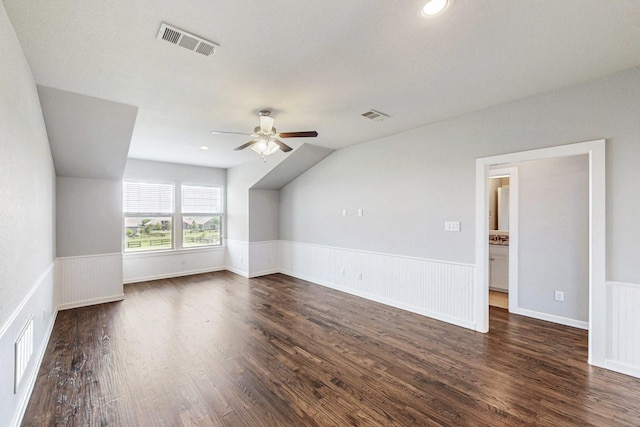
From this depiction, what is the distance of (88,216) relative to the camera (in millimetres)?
4645

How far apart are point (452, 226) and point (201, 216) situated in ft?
19.2

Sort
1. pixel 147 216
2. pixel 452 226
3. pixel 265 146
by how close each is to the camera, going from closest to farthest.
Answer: pixel 265 146 < pixel 452 226 < pixel 147 216

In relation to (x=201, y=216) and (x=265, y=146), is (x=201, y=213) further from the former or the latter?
(x=265, y=146)

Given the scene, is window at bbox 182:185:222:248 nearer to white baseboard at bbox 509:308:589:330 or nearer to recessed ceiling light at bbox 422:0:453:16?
recessed ceiling light at bbox 422:0:453:16

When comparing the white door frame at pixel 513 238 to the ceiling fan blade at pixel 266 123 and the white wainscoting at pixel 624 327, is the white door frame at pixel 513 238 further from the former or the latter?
the ceiling fan blade at pixel 266 123

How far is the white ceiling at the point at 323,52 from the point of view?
1.77 metres

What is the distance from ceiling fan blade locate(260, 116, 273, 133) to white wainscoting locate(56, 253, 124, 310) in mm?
3741

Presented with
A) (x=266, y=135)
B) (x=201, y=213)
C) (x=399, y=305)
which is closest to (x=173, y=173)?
(x=201, y=213)

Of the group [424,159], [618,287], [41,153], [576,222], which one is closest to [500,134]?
[424,159]

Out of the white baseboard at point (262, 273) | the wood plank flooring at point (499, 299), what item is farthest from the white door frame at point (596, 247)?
the white baseboard at point (262, 273)

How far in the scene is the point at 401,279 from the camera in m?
4.36

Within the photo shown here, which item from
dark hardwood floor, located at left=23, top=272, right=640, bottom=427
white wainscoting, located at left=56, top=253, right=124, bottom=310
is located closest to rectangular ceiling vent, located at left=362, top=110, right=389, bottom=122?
dark hardwood floor, located at left=23, top=272, right=640, bottom=427

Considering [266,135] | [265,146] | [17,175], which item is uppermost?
[266,135]

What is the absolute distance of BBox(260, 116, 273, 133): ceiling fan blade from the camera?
3328mm
